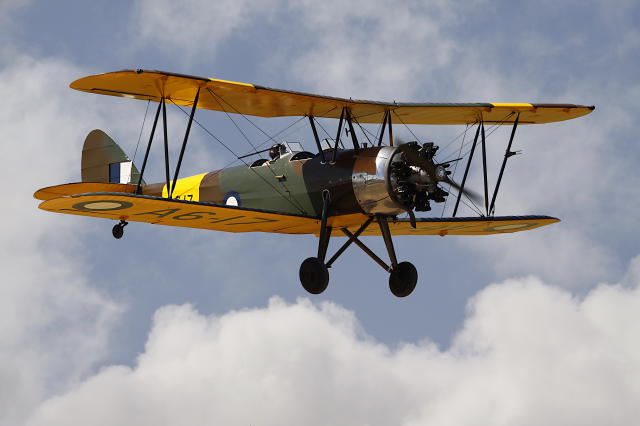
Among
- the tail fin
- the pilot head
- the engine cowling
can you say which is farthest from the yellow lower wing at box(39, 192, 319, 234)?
the tail fin

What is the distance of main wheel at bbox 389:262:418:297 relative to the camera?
18.8m

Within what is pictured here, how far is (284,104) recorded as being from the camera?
62.2 feet

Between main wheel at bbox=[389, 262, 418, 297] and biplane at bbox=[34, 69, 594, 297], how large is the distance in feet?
0.06

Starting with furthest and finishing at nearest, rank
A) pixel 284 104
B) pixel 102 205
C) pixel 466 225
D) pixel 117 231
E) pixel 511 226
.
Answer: pixel 511 226 < pixel 466 225 < pixel 117 231 < pixel 284 104 < pixel 102 205

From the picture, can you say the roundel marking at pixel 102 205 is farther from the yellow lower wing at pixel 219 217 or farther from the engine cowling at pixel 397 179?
the engine cowling at pixel 397 179

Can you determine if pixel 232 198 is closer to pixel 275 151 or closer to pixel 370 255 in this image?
pixel 275 151

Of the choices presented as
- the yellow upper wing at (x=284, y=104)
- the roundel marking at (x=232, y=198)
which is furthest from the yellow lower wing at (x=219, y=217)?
the yellow upper wing at (x=284, y=104)

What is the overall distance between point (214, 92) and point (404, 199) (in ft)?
12.2

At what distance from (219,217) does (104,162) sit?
7535mm

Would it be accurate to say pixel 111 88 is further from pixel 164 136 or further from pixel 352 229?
pixel 352 229

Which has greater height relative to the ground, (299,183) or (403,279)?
(299,183)

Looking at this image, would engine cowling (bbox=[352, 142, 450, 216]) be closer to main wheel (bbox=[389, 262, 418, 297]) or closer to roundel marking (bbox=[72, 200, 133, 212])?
main wheel (bbox=[389, 262, 418, 297])

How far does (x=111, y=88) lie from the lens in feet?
58.3

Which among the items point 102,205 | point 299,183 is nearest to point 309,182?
point 299,183
